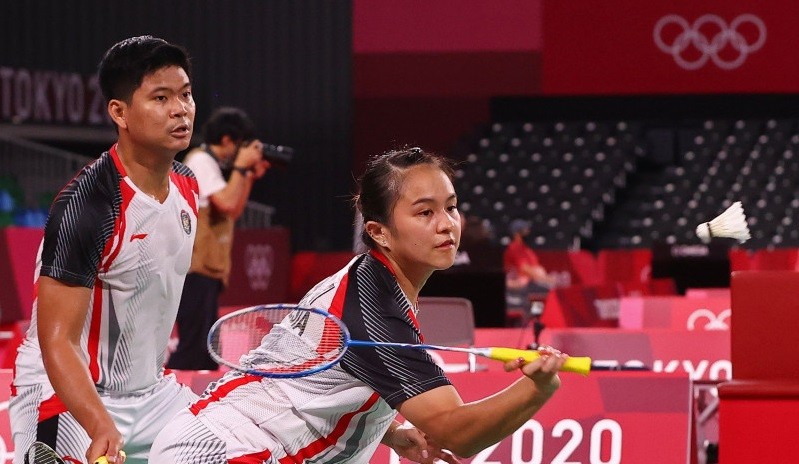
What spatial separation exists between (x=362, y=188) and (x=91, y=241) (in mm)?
659

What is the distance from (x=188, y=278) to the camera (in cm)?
674

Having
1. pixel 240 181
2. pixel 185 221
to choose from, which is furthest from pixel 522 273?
pixel 185 221

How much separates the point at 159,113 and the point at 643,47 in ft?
66.0

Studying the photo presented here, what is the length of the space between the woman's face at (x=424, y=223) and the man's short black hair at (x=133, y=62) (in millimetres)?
768

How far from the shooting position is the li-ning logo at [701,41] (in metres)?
22.8

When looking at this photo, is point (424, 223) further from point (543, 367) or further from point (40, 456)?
point (40, 456)

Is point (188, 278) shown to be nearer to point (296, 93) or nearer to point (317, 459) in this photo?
point (317, 459)

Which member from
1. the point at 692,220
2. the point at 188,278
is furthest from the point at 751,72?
the point at 188,278

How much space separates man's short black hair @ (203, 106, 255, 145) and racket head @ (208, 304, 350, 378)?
170 inches

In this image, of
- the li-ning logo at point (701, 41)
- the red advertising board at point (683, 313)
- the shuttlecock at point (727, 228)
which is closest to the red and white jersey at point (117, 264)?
the shuttlecock at point (727, 228)

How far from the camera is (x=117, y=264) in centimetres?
343

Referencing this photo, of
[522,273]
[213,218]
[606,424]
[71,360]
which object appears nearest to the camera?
[71,360]

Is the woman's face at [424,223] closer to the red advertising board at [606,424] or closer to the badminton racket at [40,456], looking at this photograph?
the badminton racket at [40,456]

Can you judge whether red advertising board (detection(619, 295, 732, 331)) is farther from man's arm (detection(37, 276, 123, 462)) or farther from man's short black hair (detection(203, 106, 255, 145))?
man's arm (detection(37, 276, 123, 462))
